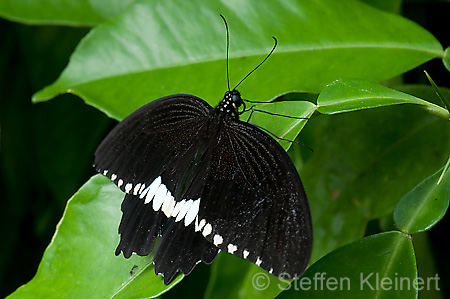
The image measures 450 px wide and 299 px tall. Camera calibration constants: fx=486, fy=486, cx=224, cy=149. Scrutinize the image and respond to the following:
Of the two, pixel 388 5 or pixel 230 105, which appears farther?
pixel 388 5

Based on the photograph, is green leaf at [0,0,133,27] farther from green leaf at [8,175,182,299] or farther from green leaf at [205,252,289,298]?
green leaf at [205,252,289,298]

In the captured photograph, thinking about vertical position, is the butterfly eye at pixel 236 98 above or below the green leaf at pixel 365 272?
above

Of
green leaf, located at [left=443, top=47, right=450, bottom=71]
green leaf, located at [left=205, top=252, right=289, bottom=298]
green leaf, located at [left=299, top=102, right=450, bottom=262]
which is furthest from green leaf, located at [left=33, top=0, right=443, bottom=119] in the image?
green leaf, located at [left=205, top=252, right=289, bottom=298]

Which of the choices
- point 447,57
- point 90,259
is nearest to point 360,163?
point 447,57

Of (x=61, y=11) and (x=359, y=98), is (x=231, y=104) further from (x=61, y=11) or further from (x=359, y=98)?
(x=61, y=11)

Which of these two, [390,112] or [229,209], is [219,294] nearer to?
[229,209]

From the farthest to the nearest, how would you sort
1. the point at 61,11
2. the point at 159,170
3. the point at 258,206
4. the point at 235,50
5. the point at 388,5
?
the point at 61,11
the point at 388,5
the point at 235,50
the point at 159,170
the point at 258,206

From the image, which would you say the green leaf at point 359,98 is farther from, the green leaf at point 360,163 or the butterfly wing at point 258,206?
the green leaf at point 360,163

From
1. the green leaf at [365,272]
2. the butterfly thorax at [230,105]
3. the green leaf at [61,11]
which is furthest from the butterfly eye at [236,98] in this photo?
the green leaf at [61,11]
